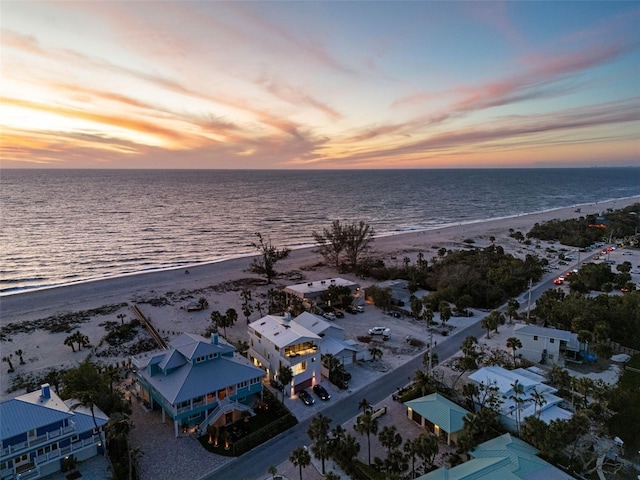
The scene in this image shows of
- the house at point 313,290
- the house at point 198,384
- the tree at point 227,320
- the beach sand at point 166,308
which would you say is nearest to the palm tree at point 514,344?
the beach sand at point 166,308

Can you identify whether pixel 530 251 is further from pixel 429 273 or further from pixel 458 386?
pixel 458 386

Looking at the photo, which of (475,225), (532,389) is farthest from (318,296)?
(475,225)

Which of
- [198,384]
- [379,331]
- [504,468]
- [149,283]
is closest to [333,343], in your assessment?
[379,331]

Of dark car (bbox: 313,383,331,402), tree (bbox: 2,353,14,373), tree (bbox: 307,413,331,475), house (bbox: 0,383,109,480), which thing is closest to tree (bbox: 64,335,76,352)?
tree (bbox: 2,353,14,373)

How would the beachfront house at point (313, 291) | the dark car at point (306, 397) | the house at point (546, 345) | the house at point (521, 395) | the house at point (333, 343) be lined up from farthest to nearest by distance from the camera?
the beachfront house at point (313, 291) < the house at point (546, 345) < the house at point (333, 343) < the dark car at point (306, 397) < the house at point (521, 395)

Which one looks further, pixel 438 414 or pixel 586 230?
pixel 586 230

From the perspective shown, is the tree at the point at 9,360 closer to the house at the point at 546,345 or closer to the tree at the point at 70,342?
the tree at the point at 70,342

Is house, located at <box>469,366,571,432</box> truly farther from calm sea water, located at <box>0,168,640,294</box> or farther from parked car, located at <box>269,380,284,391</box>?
calm sea water, located at <box>0,168,640,294</box>

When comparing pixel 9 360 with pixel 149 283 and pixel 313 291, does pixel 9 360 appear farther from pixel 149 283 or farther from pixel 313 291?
pixel 313 291
